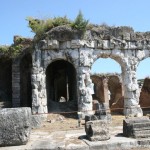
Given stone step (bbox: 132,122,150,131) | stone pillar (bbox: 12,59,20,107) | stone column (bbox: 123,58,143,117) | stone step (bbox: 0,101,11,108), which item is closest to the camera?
stone step (bbox: 132,122,150,131)

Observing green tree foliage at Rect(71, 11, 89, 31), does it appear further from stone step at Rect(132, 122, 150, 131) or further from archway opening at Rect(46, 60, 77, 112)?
stone step at Rect(132, 122, 150, 131)

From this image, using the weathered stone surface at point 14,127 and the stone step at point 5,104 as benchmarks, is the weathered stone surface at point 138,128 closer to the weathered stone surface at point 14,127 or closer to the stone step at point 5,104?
the weathered stone surface at point 14,127

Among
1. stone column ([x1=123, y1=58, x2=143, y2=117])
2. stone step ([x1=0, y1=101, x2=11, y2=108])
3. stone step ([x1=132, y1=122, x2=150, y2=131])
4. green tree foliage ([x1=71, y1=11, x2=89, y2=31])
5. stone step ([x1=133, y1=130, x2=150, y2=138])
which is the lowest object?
stone step ([x1=133, y1=130, x2=150, y2=138])

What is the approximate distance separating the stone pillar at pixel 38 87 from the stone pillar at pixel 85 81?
1.84 metres

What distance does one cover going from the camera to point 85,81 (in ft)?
47.9

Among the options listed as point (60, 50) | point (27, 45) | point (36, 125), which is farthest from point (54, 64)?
point (36, 125)

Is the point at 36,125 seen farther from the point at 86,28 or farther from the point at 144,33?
the point at 144,33

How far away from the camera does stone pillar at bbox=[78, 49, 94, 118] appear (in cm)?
1434

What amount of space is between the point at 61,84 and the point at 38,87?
832 cm

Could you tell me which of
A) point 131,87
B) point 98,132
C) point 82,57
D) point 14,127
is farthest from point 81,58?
point 14,127

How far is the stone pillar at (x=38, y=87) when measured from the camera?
14.2 m

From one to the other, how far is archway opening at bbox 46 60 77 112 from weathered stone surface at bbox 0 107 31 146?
927 centimetres

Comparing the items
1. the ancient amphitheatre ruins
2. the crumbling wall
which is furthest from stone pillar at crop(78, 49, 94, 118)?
the crumbling wall

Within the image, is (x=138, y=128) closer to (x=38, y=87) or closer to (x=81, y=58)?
(x=81, y=58)
